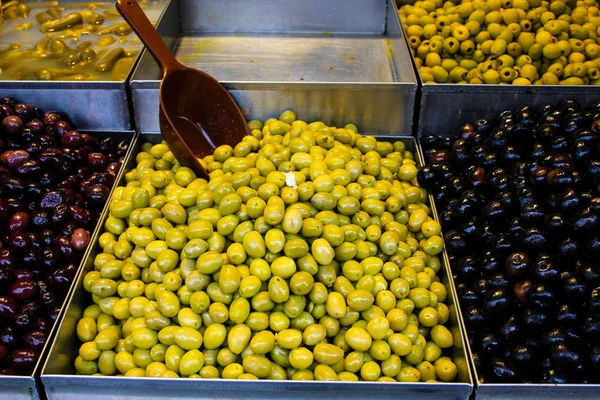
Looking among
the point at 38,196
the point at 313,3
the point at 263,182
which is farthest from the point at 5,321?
the point at 313,3

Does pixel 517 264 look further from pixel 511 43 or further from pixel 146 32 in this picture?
pixel 146 32

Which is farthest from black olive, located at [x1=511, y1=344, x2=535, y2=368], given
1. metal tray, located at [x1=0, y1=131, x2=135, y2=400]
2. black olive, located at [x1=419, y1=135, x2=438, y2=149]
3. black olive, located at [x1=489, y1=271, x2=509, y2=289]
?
metal tray, located at [x1=0, y1=131, x2=135, y2=400]

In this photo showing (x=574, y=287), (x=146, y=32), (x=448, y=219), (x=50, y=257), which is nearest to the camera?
(x=574, y=287)

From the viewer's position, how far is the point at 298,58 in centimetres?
368

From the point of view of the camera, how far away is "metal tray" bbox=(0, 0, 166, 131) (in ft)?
9.99

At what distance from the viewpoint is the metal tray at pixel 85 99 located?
9.99 feet

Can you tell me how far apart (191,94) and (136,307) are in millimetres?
1278

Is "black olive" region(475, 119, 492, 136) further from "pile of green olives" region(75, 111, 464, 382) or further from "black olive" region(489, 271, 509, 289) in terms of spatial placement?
"black olive" region(489, 271, 509, 289)

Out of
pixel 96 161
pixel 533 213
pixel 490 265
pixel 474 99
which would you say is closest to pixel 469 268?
pixel 490 265

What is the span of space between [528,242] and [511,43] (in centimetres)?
171

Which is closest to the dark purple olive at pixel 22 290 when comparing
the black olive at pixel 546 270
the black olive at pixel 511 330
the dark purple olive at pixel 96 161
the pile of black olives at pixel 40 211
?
the pile of black olives at pixel 40 211

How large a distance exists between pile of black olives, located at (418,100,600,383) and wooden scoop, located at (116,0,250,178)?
40.2 inches

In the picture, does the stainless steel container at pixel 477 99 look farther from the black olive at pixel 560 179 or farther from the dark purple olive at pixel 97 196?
the dark purple olive at pixel 97 196

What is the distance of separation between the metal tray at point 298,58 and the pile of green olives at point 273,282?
1.98ft
